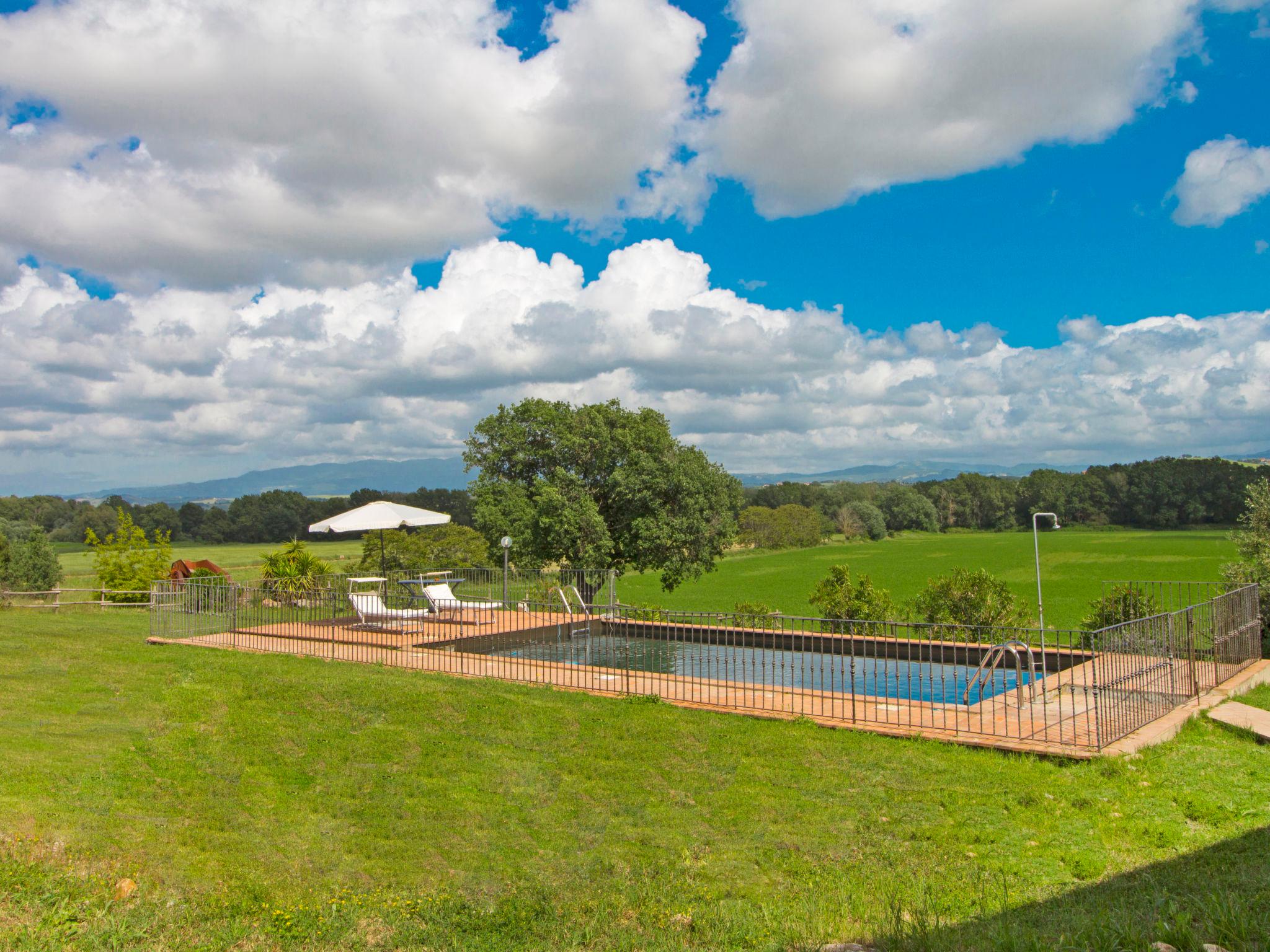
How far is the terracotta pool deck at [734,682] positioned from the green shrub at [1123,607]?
4.36ft

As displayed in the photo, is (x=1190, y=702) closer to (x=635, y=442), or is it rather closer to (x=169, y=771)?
(x=169, y=771)

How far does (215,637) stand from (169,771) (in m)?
9.49

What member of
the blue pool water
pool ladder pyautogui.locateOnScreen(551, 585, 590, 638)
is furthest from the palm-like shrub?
the blue pool water

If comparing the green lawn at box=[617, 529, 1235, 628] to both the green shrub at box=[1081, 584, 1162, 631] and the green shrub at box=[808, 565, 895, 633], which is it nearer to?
the green shrub at box=[808, 565, 895, 633]

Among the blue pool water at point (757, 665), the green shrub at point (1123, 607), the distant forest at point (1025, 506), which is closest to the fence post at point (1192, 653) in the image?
the blue pool water at point (757, 665)

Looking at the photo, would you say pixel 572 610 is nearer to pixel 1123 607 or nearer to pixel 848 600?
pixel 848 600

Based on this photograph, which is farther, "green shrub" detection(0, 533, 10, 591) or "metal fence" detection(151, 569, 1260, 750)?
"green shrub" detection(0, 533, 10, 591)

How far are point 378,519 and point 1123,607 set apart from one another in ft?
48.0

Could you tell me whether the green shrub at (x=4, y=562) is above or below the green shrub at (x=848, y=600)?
above

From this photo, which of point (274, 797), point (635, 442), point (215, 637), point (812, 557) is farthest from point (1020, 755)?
point (812, 557)

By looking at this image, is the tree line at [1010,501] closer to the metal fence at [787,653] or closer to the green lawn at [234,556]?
the green lawn at [234,556]

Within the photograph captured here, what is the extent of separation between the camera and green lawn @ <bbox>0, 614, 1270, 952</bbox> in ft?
13.4

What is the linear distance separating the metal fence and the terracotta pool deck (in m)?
0.03

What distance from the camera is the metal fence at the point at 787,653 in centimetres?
848
